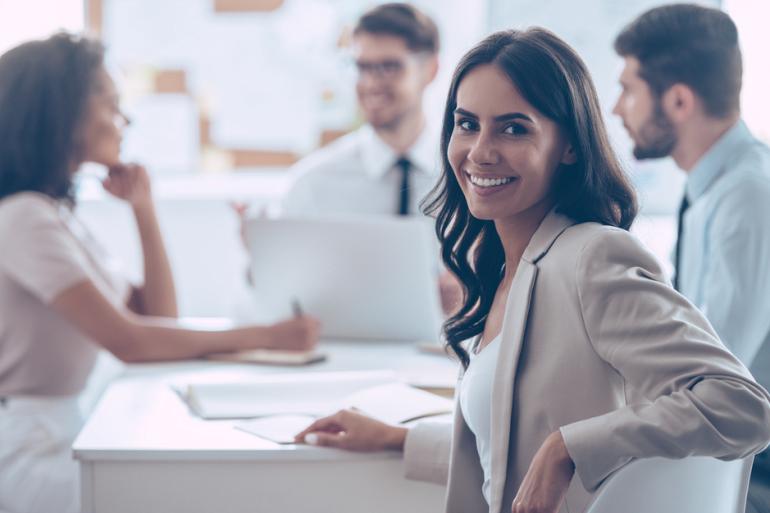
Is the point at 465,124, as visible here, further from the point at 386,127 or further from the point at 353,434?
the point at 386,127

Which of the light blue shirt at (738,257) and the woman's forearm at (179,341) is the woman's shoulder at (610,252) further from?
the woman's forearm at (179,341)

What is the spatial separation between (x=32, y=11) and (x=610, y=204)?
10.6 feet

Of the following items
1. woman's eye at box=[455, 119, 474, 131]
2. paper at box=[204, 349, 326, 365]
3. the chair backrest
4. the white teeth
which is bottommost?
paper at box=[204, 349, 326, 365]

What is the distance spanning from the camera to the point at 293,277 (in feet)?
6.99

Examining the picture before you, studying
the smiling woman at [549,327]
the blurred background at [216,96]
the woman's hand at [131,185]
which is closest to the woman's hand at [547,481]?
the smiling woman at [549,327]

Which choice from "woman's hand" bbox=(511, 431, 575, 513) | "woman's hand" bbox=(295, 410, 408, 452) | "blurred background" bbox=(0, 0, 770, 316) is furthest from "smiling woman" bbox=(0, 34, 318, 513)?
"blurred background" bbox=(0, 0, 770, 316)

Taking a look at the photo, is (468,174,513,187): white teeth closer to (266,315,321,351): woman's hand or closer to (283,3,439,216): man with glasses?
(266,315,321,351): woman's hand

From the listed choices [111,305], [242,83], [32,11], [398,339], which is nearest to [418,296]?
[398,339]

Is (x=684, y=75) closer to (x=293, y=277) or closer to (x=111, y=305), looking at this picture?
(x=293, y=277)

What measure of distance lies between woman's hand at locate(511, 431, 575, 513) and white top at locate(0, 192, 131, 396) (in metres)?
1.24

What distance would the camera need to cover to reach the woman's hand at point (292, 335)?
2.08 metres

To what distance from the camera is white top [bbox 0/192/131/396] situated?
1.91 meters

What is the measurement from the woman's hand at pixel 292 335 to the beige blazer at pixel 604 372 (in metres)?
0.84

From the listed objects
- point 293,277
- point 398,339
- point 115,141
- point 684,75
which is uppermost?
point 684,75
